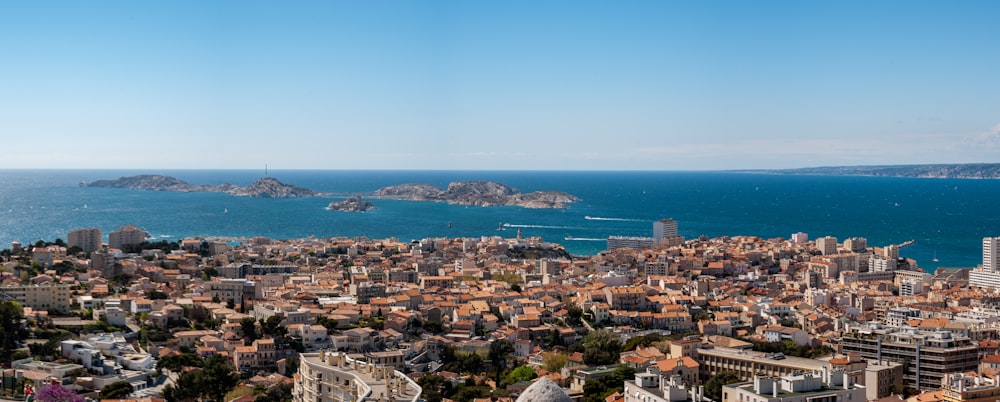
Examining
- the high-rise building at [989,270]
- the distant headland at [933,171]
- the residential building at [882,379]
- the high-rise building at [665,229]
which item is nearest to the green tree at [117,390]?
the residential building at [882,379]

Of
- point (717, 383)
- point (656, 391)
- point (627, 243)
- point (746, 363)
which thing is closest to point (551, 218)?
point (627, 243)

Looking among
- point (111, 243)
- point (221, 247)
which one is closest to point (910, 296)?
point (221, 247)

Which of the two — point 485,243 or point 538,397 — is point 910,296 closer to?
point 485,243

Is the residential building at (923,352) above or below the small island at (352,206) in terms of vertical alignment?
above

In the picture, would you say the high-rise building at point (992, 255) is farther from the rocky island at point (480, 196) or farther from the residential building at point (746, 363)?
the rocky island at point (480, 196)

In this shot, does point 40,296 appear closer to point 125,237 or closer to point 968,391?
point 125,237
